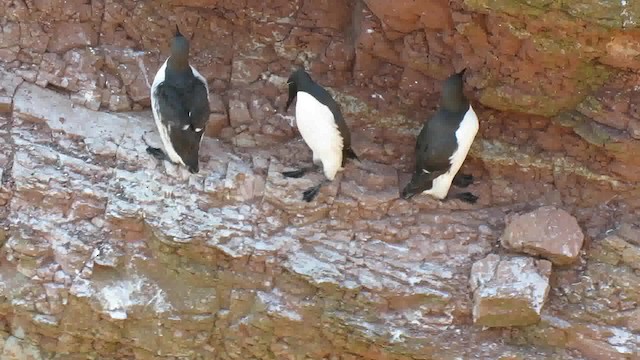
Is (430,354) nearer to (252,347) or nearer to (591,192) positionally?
(252,347)

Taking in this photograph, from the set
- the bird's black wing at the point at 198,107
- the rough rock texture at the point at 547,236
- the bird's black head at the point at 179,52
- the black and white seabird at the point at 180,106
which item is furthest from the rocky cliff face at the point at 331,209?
the bird's black head at the point at 179,52

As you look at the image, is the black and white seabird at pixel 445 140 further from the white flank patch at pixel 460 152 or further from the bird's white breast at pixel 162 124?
the bird's white breast at pixel 162 124

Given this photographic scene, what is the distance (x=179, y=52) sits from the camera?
5.28 metres

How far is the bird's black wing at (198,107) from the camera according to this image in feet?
17.2

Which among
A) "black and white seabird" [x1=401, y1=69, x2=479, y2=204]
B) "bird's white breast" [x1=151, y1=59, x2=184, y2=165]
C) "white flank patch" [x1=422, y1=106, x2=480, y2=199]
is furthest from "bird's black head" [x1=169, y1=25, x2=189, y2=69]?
"white flank patch" [x1=422, y1=106, x2=480, y2=199]

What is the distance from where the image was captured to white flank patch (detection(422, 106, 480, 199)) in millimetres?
5195

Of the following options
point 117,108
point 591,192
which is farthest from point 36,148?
point 591,192

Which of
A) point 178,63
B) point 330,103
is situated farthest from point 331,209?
point 178,63

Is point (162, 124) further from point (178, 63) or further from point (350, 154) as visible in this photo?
point (350, 154)

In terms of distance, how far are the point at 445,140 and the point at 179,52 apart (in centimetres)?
186

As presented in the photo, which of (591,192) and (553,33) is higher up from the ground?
(553,33)

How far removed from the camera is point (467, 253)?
17.4 ft

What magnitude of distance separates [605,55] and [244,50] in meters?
2.49

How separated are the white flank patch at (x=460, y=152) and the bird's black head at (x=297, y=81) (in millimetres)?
1067
